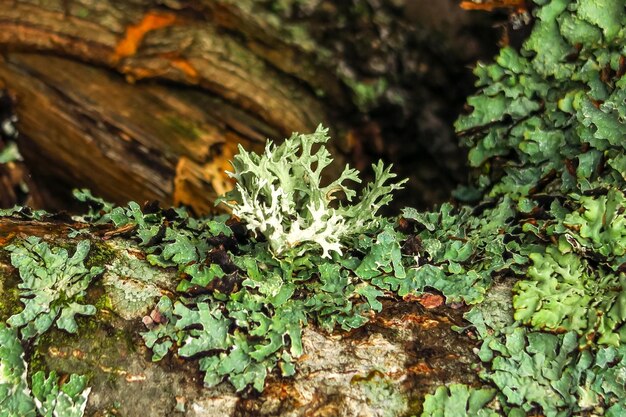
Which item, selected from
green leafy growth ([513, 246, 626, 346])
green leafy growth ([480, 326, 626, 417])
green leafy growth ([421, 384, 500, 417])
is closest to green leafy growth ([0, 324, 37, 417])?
green leafy growth ([421, 384, 500, 417])

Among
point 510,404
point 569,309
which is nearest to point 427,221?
point 569,309

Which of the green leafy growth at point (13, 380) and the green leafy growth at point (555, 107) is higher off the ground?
the green leafy growth at point (555, 107)

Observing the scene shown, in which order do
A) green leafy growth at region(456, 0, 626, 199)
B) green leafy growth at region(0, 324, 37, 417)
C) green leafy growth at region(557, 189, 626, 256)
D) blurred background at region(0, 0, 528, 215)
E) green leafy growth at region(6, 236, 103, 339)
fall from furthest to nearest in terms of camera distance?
1. blurred background at region(0, 0, 528, 215)
2. green leafy growth at region(456, 0, 626, 199)
3. green leafy growth at region(557, 189, 626, 256)
4. green leafy growth at region(6, 236, 103, 339)
5. green leafy growth at region(0, 324, 37, 417)

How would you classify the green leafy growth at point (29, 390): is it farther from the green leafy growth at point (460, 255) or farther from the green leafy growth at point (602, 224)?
the green leafy growth at point (602, 224)

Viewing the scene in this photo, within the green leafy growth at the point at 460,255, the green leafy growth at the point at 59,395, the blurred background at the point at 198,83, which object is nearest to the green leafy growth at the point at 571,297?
the green leafy growth at the point at 460,255

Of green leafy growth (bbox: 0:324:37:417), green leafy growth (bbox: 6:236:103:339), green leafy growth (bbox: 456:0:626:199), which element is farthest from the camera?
green leafy growth (bbox: 456:0:626:199)

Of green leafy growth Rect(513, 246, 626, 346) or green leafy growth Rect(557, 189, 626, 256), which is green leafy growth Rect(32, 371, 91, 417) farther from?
green leafy growth Rect(557, 189, 626, 256)

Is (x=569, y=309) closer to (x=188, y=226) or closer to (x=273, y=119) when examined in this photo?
(x=188, y=226)
